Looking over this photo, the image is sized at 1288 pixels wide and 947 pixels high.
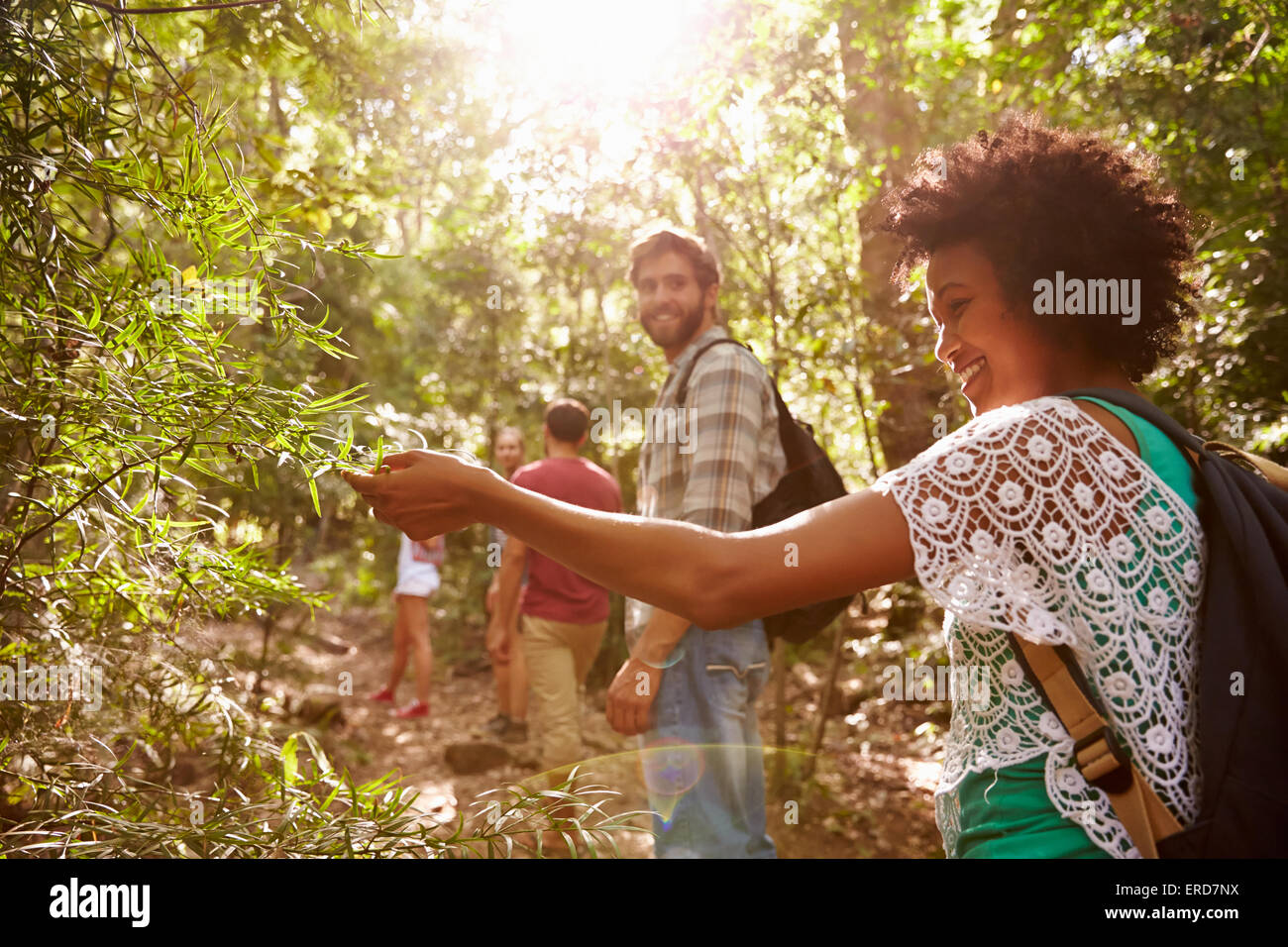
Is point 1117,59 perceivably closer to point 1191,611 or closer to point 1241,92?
point 1241,92

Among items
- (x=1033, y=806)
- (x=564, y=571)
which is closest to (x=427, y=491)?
(x=1033, y=806)

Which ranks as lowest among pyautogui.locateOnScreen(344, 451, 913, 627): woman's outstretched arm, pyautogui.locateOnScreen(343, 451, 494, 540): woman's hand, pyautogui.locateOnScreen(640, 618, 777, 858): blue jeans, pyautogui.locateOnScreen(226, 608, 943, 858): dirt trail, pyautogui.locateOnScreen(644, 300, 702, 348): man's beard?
pyautogui.locateOnScreen(226, 608, 943, 858): dirt trail

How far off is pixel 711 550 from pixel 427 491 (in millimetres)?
455

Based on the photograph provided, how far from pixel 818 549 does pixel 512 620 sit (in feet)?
17.4

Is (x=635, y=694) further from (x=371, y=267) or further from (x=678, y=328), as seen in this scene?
(x=371, y=267)

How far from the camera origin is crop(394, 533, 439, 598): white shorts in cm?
740

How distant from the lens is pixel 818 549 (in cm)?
124

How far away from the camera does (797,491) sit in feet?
9.73
